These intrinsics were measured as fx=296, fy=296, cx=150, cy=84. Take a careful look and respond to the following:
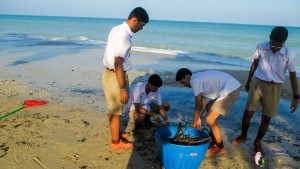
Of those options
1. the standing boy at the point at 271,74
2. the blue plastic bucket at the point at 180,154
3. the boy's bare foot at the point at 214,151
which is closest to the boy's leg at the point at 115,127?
the blue plastic bucket at the point at 180,154

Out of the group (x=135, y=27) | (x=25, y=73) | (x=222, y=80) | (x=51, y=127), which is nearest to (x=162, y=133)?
(x=222, y=80)

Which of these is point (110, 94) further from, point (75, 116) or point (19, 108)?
point (19, 108)

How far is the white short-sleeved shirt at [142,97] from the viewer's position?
5059mm

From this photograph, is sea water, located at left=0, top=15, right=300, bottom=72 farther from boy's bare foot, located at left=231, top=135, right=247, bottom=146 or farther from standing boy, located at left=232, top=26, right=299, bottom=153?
standing boy, located at left=232, top=26, right=299, bottom=153

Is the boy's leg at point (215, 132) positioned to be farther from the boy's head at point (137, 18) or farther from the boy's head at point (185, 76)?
the boy's head at point (137, 18)

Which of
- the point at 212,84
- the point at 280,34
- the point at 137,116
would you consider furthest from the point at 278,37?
the point at 137,116

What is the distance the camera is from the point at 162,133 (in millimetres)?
3895

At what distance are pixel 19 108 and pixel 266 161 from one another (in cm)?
457

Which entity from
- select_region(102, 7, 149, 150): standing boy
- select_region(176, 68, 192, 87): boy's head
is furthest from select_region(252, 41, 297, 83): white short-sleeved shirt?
select_region(102, 7, 149, 150): standing boy

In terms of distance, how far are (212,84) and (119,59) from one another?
52.5 inches

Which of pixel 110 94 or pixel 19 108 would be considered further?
Result: pixel 19 108

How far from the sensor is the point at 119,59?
3.74 metres

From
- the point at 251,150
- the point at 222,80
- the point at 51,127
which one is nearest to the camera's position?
the point at 222,80

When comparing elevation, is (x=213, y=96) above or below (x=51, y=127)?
above
